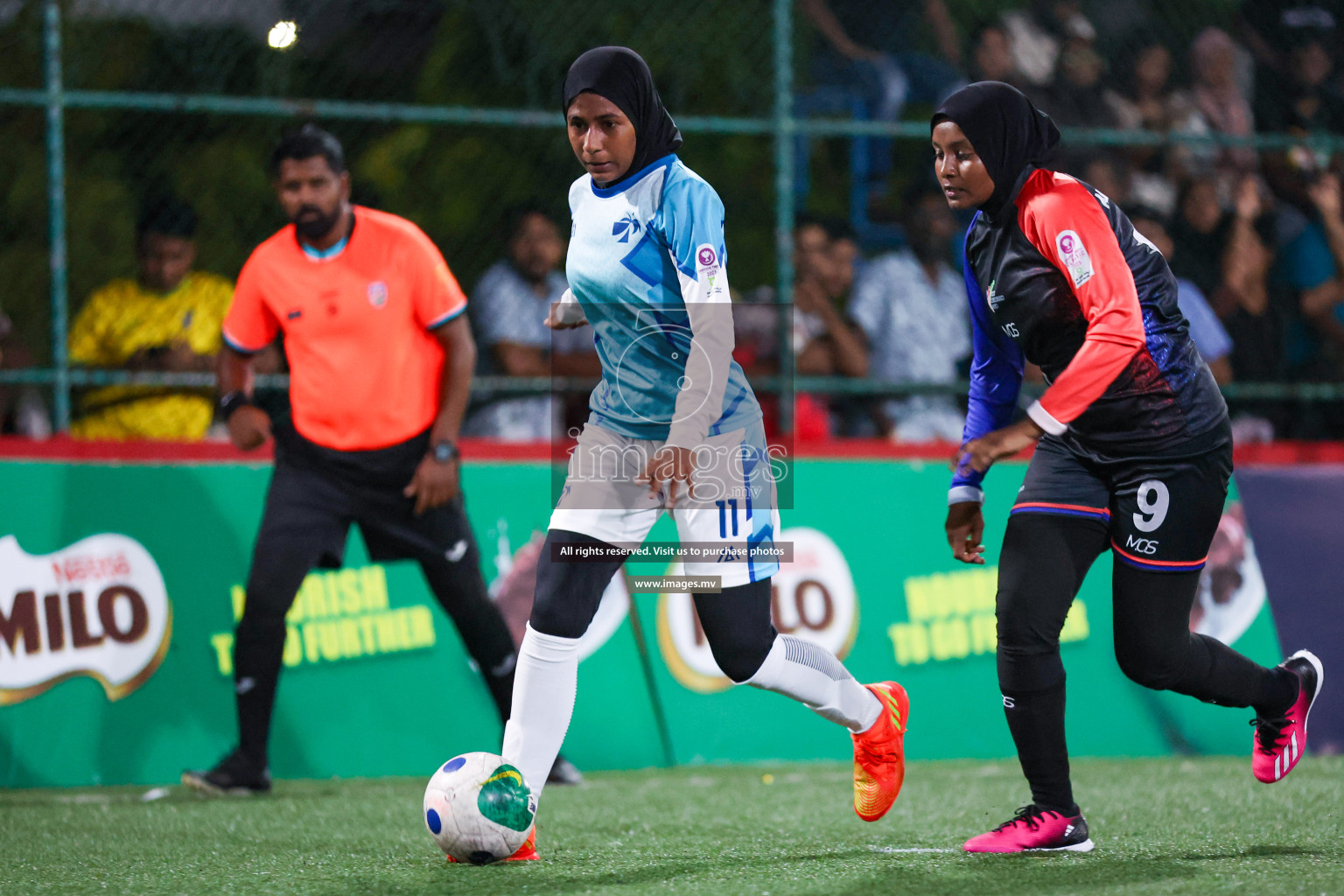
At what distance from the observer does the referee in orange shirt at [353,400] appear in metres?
6.28

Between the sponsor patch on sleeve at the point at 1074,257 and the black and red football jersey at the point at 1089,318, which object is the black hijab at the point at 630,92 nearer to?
the black and red football jersey at the point at 1089,318

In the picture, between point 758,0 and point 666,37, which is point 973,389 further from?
point 666,37

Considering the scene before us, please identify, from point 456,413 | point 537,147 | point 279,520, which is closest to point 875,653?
point 456,413

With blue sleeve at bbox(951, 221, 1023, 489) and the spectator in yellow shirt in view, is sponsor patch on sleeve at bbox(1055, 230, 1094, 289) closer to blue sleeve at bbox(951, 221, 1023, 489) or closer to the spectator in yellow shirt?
blue sleeve at bbox(951, 221, 1023, 489)

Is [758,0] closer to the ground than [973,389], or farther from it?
farther from it

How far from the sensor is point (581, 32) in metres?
8.80

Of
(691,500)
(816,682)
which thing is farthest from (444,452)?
(816,682)

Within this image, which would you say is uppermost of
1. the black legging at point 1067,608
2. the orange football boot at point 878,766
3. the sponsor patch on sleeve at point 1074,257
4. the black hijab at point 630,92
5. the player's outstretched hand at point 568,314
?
the black hijab at point 630,92

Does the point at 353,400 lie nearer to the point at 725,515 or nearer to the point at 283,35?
the point at 725,515

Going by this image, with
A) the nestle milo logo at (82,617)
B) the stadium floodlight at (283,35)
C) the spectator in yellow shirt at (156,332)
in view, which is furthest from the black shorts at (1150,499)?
the stadium floodlight at (283,35)

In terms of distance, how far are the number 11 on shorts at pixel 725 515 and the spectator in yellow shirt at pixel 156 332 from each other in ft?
12.0

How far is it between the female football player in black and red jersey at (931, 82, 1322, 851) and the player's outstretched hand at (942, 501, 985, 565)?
0.18 m

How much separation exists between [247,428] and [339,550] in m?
0.64

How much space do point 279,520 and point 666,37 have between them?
164 inches
